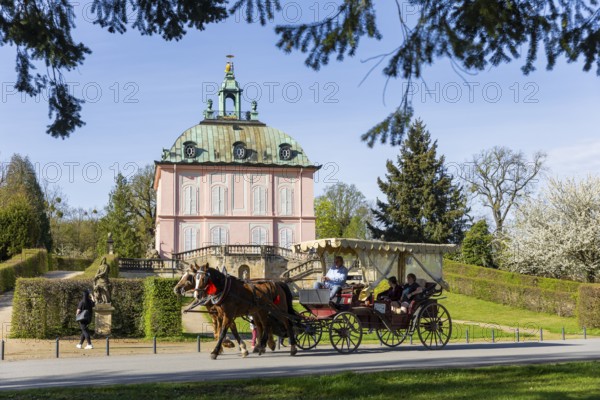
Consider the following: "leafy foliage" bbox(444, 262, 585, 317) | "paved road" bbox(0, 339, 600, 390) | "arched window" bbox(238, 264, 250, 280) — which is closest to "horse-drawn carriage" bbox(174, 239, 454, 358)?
"paved road" bbox(0, 339, 600, 390)

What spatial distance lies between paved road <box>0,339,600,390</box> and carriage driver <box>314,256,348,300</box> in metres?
1.39

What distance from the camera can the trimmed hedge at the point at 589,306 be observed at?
2927cm

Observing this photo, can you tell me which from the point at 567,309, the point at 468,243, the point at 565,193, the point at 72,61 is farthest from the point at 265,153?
the point at 72,61

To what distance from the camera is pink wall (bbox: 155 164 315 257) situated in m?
55.8

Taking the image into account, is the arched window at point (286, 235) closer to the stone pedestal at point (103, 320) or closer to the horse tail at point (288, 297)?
the stone pedestal at point (103, 320)

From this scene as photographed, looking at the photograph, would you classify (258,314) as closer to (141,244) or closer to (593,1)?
(593,1)

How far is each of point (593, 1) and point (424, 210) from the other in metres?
46.0

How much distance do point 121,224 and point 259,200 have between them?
1505 centimetres

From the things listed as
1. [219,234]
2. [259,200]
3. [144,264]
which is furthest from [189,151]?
[144,264]

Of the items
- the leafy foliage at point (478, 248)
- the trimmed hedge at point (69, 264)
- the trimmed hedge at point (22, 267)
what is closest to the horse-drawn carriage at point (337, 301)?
the trimmed hedge at point (22, 267)

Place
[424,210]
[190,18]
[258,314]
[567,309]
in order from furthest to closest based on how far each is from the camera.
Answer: [424,210] < [567,309] < [258,314] < [190,18]

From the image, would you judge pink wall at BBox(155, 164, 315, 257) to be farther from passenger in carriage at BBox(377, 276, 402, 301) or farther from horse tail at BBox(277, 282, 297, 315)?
horse tail at BBox(277, 282, 297, 315)

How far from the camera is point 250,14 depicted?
28.6ft

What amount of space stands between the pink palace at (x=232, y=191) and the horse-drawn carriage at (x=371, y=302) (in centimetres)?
3796
